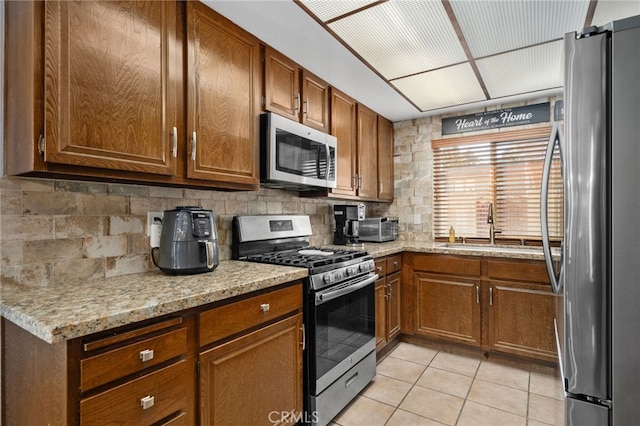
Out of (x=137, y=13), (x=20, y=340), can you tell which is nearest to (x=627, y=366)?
(x=20, y=340)

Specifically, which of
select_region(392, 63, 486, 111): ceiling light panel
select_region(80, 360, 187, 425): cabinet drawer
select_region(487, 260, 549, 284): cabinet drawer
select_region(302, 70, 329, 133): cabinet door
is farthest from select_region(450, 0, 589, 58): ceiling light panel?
select_region(80, 360, 187, 425): cabinet drawer

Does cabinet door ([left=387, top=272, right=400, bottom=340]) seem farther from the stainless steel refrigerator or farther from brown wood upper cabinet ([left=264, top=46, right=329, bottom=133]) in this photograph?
the stainless steel refrigerator

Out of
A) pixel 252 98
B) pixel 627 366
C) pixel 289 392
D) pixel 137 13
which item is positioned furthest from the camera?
pixel 252 98

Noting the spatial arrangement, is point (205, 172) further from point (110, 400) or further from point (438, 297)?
point (438, 297)

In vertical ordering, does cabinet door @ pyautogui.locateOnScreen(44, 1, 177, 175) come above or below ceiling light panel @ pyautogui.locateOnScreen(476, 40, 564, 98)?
below

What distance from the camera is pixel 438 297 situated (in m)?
2.94

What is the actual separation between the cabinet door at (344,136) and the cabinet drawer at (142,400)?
187cm

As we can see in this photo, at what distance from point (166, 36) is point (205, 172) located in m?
0.63

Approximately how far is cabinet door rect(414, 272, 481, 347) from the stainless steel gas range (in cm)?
79

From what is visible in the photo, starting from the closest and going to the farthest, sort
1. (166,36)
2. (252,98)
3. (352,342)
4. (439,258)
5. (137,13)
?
(137,13), (166,36), (252,98), (352,342), (439,258)

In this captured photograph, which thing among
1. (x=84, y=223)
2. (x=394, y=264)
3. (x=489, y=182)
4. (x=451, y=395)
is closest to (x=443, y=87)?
(x=489, y=182)

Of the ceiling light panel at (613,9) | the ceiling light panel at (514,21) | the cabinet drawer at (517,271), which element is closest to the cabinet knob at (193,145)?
the ceiling light panel at (514,21)

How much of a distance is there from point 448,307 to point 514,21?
2.14 metres

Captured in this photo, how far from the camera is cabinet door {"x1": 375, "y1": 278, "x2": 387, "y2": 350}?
8.77 ft
